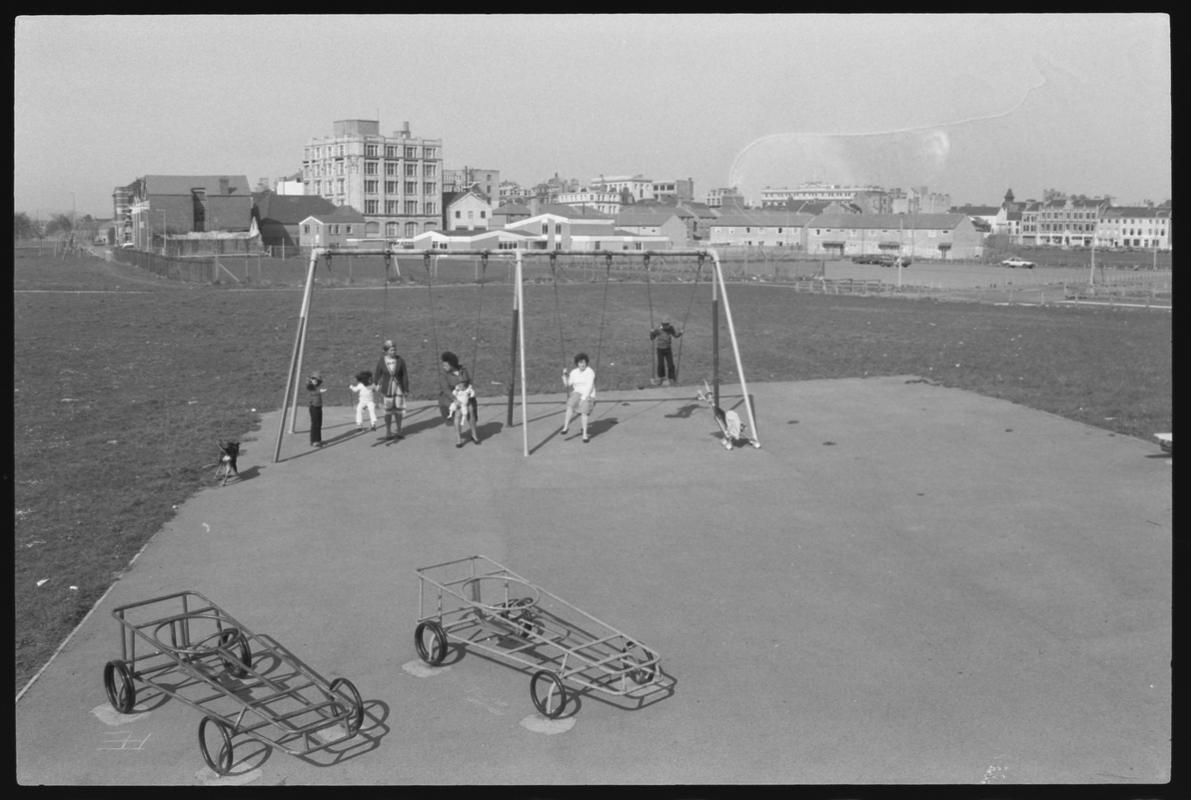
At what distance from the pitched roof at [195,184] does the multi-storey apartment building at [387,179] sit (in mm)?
12052

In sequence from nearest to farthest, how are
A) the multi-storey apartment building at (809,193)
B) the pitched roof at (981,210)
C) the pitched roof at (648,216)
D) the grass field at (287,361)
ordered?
1. the grass field at (287,361)
2. the pitched roof at (648,216)
3. the multi-storey apartment building at (809,193)
4. the pitched roof at (981,210)

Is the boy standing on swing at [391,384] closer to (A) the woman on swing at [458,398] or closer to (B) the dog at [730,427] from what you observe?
(A) the woman on swing at [458,398]

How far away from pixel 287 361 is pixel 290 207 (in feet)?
286

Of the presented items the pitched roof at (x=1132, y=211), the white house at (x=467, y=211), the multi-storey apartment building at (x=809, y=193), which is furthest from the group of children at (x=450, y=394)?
the multi-storey apartment building at (x=809, y=193)

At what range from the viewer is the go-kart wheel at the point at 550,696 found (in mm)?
8148

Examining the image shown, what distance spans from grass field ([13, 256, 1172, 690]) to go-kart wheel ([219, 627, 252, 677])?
1.63 meters

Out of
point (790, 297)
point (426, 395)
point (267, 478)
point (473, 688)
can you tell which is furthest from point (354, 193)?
point (473, 688)

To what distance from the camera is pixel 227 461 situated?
50.8 ft

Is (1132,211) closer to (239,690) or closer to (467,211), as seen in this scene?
(467,211)

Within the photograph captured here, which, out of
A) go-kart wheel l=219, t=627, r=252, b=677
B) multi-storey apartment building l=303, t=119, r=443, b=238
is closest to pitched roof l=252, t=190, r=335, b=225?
multi-storey apartment building l=303, t=119, r=443, b=238

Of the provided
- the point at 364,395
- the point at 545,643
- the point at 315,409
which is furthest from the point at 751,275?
the point at 545,643

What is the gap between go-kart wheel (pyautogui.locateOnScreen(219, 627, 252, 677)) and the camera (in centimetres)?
868

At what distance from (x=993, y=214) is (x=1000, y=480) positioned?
18561cm

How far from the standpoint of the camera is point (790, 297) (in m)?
58.3
